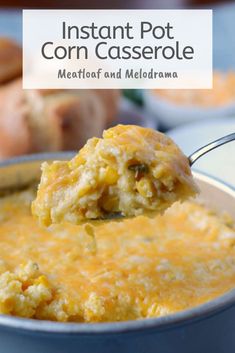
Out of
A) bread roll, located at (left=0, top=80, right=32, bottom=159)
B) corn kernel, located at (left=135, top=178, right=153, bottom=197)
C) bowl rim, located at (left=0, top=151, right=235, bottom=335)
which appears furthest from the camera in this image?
bread roll, located at (left=0, top=80, right=32, bottom=159)

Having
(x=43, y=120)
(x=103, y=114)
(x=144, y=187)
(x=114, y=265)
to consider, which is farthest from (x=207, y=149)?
(x=103, y=114)

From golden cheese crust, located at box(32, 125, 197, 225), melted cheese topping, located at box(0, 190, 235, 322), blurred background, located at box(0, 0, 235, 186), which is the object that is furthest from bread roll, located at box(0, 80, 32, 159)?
golden cheese crust, located at box(32, 125, 197, 225)

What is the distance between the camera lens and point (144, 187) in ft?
3.78

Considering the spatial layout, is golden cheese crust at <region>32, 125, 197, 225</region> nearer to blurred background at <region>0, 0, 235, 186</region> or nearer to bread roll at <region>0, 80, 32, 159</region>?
blurred background at <region>0, 0, 235, 186</region>

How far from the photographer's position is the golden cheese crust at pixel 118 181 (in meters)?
1.15

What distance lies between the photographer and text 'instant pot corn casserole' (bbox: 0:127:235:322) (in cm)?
116

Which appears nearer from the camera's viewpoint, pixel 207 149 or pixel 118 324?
pixel 118 324

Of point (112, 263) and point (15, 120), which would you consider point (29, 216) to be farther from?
point (15, 120)

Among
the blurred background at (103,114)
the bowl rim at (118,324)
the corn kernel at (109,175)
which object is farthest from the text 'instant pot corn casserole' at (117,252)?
the blurred background at (103,114)

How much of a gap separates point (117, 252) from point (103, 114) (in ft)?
3.03

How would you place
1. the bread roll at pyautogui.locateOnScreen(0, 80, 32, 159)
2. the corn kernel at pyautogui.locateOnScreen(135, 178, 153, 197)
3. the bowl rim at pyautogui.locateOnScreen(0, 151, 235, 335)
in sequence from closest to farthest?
the bowl rim at pyautogui.locateOnScreen(0, 151, 235, 335) → the corn kernel at pyautogui.locateOnScreen(135, 178, 153, 197) → the bread roll at pyautogui.locateOnScreen(0, 80, 32, 159)

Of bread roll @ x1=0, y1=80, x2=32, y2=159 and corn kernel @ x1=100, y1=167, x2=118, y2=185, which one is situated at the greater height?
bread roll @ x1=0, y1=80, x2=32, y2=159

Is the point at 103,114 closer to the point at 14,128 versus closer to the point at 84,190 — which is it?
the point at 14,128

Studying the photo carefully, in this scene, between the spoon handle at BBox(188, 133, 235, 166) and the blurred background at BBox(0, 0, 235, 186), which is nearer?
the spoon handle at BBox(188, 133, 235, 166)
